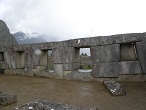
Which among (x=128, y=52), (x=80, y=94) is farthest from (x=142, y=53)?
(x=80, y=94)

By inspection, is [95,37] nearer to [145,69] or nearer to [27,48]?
[145,69]

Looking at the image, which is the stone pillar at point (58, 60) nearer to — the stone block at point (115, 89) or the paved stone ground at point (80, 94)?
the paved stone ground at point (80, 94)

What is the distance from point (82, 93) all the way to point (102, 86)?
111cm

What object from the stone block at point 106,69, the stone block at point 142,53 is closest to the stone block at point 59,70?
the stone block at point 106,69

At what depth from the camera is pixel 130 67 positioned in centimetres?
734

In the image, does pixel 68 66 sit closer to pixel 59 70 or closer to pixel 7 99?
pixel 59 70

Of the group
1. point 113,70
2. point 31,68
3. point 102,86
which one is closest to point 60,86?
point 102,86

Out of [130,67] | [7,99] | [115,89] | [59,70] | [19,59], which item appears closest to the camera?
[7,99]

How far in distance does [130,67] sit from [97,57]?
1.46 metres

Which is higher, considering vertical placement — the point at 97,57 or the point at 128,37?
the point at 128,37

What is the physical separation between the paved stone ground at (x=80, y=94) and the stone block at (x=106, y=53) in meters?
1.06

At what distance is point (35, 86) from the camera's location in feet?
25.3

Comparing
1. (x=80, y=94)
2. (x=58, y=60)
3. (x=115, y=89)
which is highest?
(x=58, y=60)

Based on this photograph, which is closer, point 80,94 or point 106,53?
point 80,94
